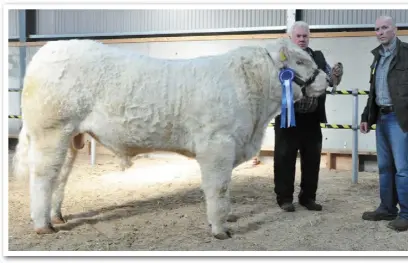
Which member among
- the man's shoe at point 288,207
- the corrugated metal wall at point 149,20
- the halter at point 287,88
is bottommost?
the man's shoe at point 288,207

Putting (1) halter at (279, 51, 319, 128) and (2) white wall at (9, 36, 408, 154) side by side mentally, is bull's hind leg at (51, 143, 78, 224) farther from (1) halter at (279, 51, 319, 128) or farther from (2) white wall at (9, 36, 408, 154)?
(2) white wall at (9, 36, 408, 154)

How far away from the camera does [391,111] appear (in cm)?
397

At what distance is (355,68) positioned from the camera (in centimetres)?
756

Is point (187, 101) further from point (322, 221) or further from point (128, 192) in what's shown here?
point (128, 192)

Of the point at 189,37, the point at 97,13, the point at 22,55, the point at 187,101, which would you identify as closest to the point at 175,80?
the point at 187,101

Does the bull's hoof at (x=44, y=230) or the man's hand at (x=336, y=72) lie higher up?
the man's hand at (x=336, y=72)

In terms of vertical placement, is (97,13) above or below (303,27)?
above

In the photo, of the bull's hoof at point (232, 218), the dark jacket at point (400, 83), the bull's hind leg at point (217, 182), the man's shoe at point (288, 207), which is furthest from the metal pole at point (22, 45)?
the dark jacket at point (400, 83)

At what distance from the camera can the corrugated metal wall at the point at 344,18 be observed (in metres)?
7.40

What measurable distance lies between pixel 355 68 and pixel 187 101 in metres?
4.85

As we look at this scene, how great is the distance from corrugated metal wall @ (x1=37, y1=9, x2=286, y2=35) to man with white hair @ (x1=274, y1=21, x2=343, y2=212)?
3770 millimetres

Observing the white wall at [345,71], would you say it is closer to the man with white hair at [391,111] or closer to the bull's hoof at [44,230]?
the man with white hair at [391,111]

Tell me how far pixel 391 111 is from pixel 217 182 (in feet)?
5.50

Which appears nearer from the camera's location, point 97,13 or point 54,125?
point 54,125
